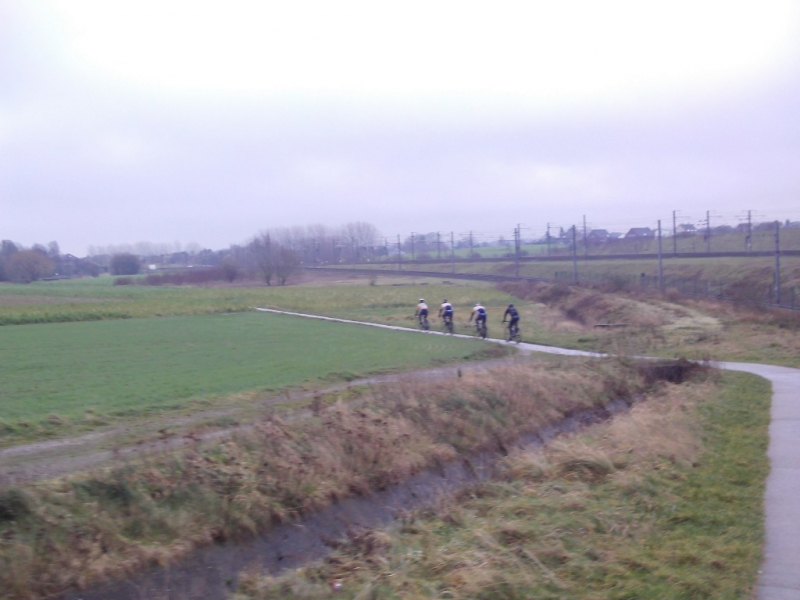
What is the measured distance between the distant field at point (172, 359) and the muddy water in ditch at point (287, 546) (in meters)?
6.92

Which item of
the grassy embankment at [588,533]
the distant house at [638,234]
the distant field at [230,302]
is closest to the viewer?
the grassy embankment at [588,533]

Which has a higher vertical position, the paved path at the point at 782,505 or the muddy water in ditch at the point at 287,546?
the paved path at the point at 782,505

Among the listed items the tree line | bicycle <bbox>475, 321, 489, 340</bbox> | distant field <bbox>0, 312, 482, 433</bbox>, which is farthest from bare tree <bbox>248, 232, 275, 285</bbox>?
bicycle <bbox>475, 321, 489, 340</bbox>

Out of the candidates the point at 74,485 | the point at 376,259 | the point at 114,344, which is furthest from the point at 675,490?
the point at 376,259

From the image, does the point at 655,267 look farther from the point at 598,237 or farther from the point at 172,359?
the point at 172,359

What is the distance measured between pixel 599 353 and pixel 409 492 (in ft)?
54.6

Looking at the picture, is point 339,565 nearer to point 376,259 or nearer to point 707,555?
point 707,555

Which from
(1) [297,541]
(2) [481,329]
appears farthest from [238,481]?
(2) [481,329]

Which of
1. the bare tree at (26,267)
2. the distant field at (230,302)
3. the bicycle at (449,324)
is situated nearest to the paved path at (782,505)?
the bicycle at (449,324)

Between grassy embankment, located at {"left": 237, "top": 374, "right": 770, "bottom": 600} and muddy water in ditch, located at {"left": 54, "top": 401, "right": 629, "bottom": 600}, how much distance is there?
666 millimetres

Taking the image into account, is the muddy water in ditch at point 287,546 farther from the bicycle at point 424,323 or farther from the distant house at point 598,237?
the distant house at point 598,237

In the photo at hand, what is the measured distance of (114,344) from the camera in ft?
114

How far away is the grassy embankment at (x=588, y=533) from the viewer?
25.9 feet

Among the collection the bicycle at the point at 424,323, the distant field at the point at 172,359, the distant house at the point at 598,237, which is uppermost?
the distant house at the point at 598,237
